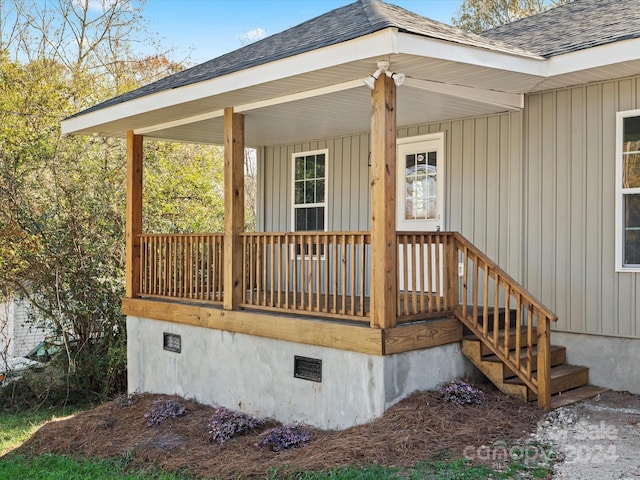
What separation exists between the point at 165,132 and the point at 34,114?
402 cm

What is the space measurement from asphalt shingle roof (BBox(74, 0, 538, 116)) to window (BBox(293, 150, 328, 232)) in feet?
6.83

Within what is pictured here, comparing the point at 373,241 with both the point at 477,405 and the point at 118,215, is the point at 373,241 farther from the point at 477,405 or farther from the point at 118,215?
the point at 118,215

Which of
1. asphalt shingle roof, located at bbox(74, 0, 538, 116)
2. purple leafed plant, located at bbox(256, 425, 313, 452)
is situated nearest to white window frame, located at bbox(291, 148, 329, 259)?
asphalt shingle roof, located at bbox(74, 0, 538, 116)

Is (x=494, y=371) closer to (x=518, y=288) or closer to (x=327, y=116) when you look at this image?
(x=518, y=288)

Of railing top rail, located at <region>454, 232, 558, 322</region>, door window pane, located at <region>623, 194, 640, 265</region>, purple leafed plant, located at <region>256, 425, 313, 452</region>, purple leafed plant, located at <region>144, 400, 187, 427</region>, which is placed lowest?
purple leafed plant, located at <region>144, 400, 187, 427</region>

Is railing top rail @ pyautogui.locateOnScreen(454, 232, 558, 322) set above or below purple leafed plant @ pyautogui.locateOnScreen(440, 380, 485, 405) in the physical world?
above

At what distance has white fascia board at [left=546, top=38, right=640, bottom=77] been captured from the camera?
5.79 meters

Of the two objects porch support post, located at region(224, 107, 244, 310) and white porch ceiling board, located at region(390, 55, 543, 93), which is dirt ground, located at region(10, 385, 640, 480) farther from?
white porch ceiling board, located at region(390, 55, 543, 93)

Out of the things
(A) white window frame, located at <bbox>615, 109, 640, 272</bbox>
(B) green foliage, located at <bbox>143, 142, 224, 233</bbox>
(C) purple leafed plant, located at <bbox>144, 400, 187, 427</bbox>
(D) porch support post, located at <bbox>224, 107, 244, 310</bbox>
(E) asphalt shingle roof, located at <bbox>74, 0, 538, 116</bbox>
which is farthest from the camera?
(B) green foliage, located at <bbox>143, 142, 224, 233</bbox>

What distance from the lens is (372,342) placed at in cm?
572

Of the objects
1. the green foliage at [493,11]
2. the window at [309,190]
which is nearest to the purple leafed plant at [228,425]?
the window at [309,190]

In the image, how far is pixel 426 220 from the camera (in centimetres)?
825

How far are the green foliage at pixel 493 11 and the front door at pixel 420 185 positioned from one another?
46.3ft

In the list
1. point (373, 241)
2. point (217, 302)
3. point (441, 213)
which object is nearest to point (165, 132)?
point (217, 302)
